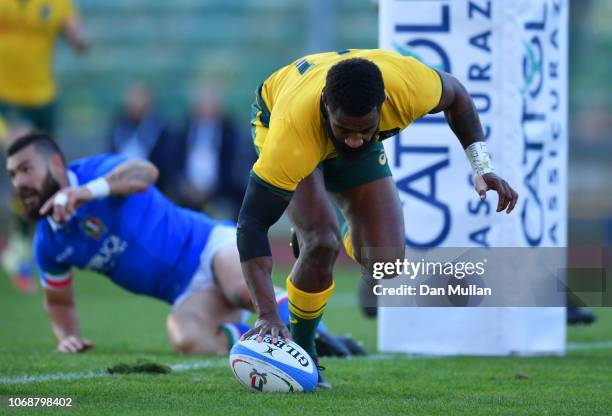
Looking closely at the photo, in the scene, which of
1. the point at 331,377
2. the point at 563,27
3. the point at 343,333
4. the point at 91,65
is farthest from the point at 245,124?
the point at 331,377

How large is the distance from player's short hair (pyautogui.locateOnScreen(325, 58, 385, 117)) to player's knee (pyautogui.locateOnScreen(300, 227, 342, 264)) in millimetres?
838

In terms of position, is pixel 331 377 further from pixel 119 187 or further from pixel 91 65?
pixel 91 65

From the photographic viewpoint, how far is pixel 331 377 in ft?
18.3

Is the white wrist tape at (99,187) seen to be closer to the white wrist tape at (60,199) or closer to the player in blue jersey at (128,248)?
the player in blue jersey at (128,248)

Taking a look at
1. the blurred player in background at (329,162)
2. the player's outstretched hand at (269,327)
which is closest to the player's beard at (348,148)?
the blurred player in background at (329,162)

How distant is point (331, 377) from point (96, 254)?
1833 mm

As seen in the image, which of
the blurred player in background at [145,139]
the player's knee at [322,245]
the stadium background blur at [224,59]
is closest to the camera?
the player's knee at [322,245]

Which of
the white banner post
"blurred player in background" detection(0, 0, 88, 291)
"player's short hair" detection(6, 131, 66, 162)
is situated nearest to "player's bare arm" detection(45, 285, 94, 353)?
"player's short hair" detection(6, 131, 66, 162)

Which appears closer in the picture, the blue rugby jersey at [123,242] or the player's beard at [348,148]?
the player's beard at [348,148]

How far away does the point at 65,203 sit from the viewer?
20.2 ft

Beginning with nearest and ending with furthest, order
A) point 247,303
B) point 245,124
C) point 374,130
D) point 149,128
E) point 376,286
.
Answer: point 374,130 → point 376,286 → point 247,303 → point 149,128 → point 245,124

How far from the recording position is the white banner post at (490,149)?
22.0 feet

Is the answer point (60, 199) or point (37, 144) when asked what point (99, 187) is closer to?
point (60, 199)

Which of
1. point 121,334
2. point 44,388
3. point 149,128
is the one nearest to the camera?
point 44,388
